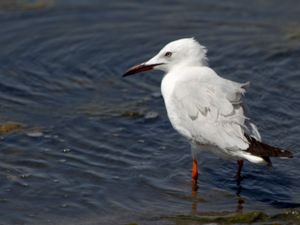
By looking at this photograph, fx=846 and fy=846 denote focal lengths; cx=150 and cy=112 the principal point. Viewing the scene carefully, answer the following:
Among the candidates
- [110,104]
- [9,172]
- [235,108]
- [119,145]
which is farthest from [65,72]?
[235,108]

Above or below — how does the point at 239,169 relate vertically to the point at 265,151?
below

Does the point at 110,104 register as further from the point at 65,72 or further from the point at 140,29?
the point at 140,29

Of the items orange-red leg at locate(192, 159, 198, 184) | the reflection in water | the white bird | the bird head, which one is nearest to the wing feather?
the white bird

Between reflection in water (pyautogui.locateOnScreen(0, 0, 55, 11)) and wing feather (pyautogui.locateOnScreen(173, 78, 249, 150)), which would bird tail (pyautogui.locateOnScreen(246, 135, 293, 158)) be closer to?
wing feather (pyautogui.locateOnScreen(173, 78, 249, 150))

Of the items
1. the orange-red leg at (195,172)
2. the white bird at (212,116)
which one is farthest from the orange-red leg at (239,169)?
the orange-red leg at (195,172)

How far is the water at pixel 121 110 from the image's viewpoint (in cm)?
746

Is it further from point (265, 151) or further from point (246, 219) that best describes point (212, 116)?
point (246, 219)

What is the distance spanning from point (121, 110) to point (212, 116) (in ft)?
7.15

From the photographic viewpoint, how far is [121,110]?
945cm

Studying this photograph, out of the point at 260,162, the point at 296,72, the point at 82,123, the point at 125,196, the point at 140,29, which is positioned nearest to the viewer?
the point at 260,162

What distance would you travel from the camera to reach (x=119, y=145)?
8.60m

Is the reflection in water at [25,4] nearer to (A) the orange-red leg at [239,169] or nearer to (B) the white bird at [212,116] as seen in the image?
(B) the white bird at [212,116]

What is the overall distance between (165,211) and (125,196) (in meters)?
0.46

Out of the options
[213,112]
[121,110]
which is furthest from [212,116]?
[121,110]
